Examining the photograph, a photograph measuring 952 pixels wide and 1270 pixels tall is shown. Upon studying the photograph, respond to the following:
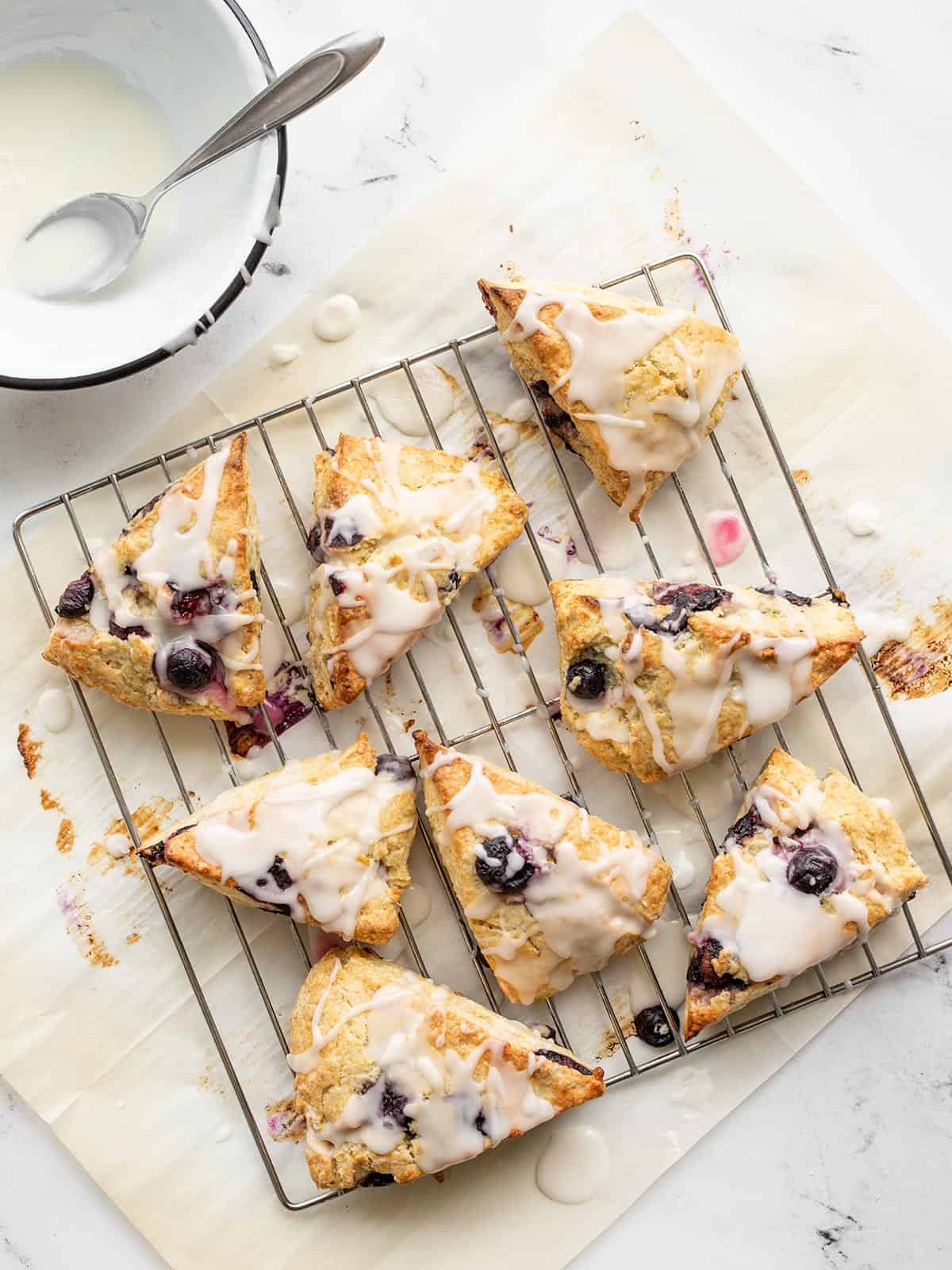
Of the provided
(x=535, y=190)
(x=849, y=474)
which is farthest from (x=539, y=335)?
(x=849, y=474)

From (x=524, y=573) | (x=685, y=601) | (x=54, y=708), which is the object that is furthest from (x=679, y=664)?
(x=54, y=708)

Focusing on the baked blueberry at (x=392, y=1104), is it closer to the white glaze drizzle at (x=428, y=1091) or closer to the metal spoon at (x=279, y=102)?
the white glaze drizzle at (x=428, y=1091)

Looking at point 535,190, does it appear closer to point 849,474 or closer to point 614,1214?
point 849,474

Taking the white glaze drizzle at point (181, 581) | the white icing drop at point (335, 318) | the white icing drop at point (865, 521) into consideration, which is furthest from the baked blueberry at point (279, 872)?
the white icing drop at point (865, 521)

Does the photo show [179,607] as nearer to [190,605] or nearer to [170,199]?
[190,605]

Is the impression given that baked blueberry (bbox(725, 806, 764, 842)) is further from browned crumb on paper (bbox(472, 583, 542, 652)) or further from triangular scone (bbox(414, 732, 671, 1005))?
browned crumb on paper (bbox(472, 583, 542, 652))

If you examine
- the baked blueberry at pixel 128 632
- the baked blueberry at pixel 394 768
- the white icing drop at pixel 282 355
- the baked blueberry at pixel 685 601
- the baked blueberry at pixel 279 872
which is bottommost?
the baked blueberry at pixel 279 872

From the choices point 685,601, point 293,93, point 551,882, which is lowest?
point 551,882
